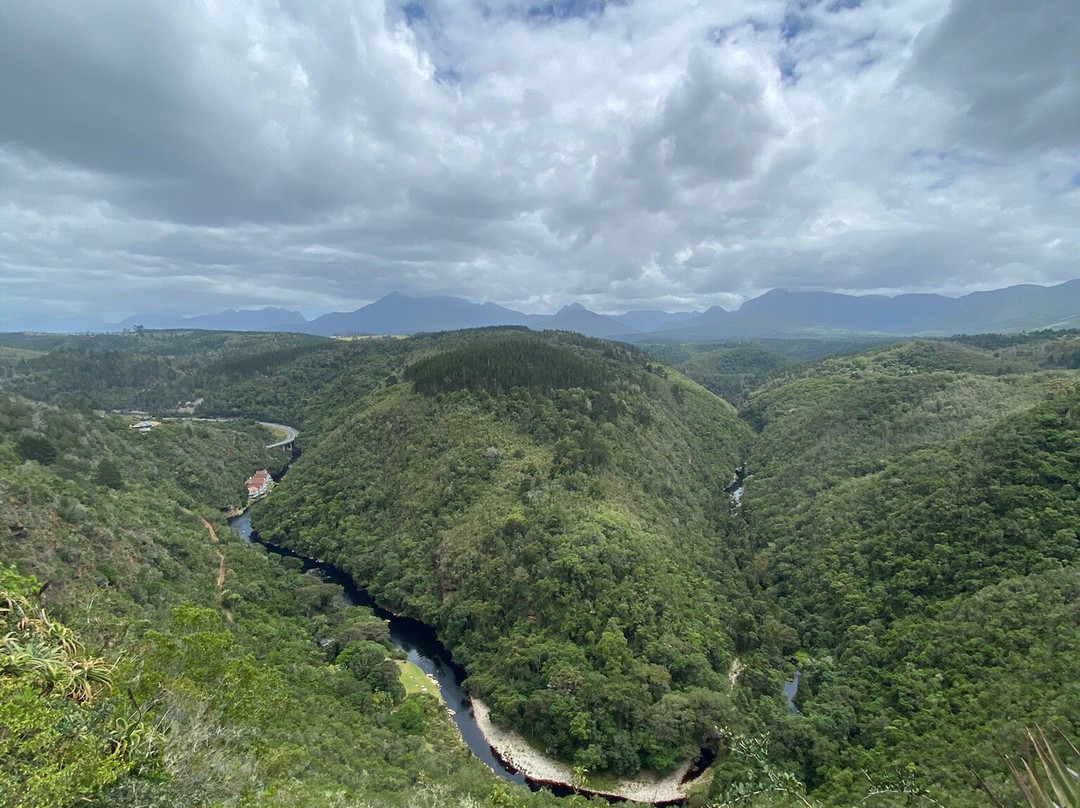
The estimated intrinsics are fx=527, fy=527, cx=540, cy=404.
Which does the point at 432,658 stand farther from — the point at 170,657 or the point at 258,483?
the point at 258,483

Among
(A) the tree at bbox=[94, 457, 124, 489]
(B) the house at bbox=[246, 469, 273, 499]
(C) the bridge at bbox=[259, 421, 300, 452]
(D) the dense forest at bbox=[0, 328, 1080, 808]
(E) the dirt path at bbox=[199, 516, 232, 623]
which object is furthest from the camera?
(C) the bridge at bbox=[259, 421, 300, 452]

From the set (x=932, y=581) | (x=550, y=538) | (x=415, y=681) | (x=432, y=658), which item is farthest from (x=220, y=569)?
(x=932, y=581)

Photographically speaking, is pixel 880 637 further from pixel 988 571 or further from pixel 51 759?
pixel 51 759

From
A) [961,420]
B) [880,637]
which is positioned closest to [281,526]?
[880,637]

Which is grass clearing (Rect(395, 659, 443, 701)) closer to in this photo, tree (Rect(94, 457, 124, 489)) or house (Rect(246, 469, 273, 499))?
tree (Rect(94, 457, 124, 489))

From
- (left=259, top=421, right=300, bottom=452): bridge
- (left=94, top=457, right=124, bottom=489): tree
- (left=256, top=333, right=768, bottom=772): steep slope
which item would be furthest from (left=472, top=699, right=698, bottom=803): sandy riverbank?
(left=259, top=421, right=300, bottom=452): bridge
